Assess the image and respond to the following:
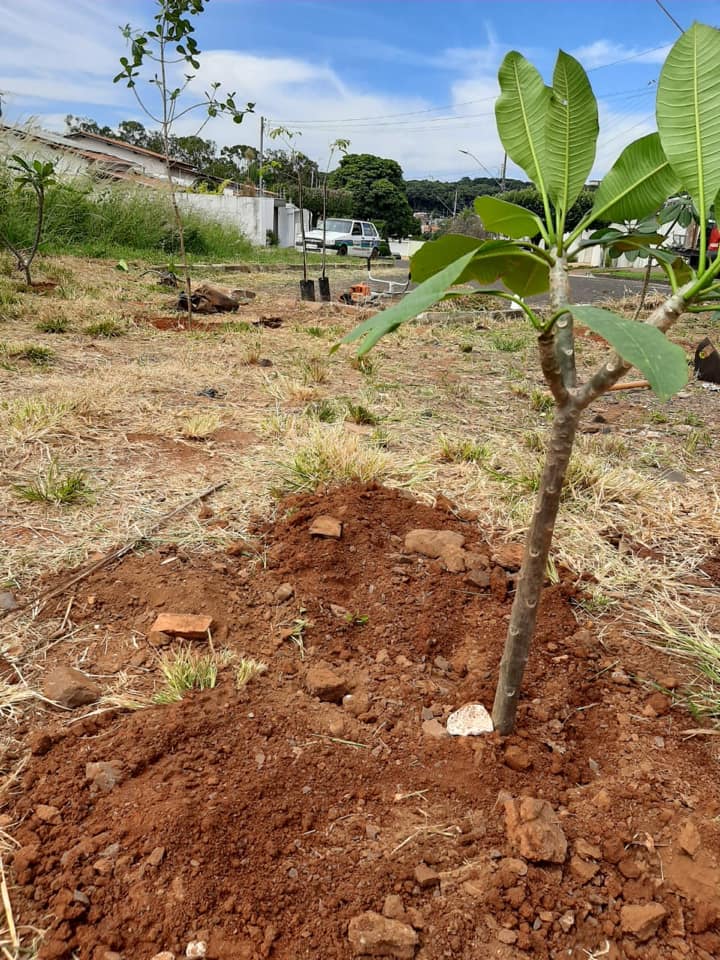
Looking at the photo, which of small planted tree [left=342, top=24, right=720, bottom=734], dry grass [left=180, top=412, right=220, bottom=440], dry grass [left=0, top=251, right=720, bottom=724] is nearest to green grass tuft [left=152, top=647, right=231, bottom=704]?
dry grass [left=0, top=251, right=720, bottom=724]

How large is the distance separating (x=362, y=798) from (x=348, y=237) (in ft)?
82.2

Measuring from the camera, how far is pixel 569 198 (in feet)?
3.03

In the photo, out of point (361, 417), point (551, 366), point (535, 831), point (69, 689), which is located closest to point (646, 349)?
point (551, 366)

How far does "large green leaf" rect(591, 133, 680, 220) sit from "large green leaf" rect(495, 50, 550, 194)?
0.33 feet

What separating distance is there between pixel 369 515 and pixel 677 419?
2.76 m

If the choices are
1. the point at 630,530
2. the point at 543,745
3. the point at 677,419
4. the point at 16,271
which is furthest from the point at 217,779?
the point at 16,271

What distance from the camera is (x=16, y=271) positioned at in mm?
8523

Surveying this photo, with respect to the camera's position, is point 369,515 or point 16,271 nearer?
point 369,515

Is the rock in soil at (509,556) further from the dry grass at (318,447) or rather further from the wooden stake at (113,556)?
the wooden stake at (113,556)

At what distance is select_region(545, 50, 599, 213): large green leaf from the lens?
88 centimetres

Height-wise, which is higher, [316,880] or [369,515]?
[369,515]

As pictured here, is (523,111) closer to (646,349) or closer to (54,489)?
(646,349)

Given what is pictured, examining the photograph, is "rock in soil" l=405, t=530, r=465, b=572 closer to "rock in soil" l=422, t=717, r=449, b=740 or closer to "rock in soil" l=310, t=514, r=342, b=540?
"rock in soil" l=310, t=514, r=342, b=540

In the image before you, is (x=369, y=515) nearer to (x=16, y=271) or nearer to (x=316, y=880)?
(x=316, y=880)
